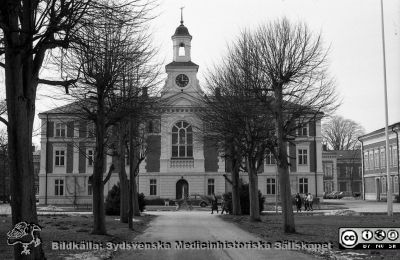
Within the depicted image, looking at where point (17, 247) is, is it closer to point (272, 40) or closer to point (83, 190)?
point (272, 40)

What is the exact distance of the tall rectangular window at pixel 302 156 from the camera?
66938 mm

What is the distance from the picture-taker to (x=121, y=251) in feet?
54.4

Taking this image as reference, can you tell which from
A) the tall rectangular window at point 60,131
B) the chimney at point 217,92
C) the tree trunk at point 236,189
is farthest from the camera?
the tall rectangular window at point 60,131

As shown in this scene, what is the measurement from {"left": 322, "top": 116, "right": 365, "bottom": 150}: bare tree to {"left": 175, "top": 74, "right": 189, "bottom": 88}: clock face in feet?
138

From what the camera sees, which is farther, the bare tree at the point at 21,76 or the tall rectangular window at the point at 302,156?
the tall rectangular window at the point at 302,156

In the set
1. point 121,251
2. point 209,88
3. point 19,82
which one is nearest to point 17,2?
point 19,82

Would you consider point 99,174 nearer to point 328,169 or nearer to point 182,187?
point 182,187

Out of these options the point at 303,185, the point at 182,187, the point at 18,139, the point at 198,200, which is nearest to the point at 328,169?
the point at 303,185

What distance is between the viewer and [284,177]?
75.0 feet

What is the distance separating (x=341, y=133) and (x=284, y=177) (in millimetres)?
85201

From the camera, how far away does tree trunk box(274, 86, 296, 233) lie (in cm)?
2247

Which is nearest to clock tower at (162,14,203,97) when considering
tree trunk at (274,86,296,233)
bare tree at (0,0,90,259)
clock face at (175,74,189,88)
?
clock face at (175,74,189,88)

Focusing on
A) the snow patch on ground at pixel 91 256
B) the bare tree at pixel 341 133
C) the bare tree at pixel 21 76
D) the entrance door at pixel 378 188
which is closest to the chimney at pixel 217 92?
the snow patch on ground at pixel 91 256

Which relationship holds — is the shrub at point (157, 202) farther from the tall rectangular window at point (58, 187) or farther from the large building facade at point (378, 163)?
the large building facade at point (378, 163)
